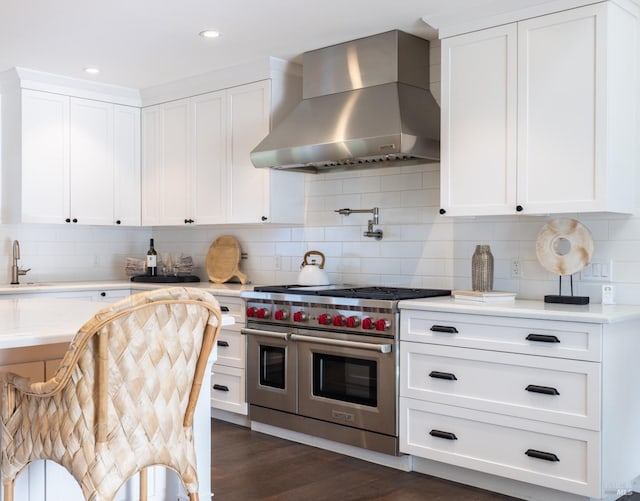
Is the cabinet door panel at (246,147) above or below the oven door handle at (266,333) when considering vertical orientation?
above

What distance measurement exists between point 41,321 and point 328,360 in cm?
196

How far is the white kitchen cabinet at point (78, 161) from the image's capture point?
518 centimetres

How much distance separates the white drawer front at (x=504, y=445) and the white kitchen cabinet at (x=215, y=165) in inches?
73.5

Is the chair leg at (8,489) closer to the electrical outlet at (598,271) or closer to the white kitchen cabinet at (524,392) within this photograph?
the white kitchen cabinet at (524,392)

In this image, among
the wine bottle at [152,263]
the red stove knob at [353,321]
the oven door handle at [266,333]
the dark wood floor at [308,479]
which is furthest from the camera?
the wine bottle at [152,263]

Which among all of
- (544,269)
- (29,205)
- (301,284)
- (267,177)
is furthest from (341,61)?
(29,205)

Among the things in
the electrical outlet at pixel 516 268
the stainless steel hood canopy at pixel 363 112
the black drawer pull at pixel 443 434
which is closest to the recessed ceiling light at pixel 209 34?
the stainless steel hood canopy at pixel 363 112

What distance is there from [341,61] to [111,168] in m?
2.26

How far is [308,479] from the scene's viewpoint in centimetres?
363

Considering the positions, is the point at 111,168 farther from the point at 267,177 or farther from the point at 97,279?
the point at 267,177

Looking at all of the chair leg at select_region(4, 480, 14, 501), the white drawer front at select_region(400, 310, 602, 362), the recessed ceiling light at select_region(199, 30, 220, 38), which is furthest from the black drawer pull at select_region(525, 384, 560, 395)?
the recessed ceiling light at select_region(199, 30, 220, 38)

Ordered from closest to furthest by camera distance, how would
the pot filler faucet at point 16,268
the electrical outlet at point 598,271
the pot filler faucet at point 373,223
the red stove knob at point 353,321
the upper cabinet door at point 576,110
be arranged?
the upper cabinet door at point 576,110
the electrical outlet at point 598,271
the red stove knob at point 353,321
the pot filler faucet at point 373,223
the pot filler faucet at point 16,268

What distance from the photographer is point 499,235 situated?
4.01 m

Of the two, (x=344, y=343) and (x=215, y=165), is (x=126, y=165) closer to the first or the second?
(x=215, y=165)
